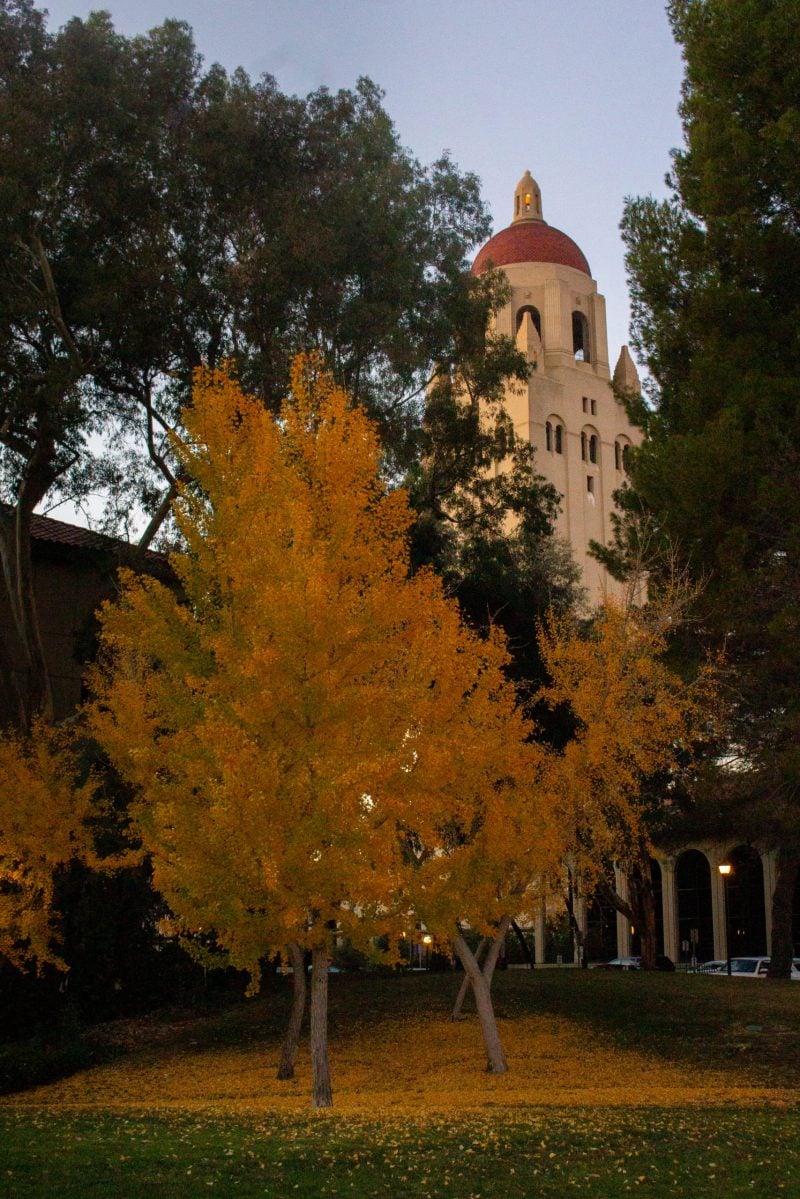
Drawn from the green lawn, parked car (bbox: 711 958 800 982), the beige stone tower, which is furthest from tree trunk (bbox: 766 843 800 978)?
the beige stone tower

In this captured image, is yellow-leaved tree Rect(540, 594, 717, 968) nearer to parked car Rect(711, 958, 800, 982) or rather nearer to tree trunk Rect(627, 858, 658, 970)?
tree trunk Rect(627, 858, 658, 970)

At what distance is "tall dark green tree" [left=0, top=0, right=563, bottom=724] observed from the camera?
23828 millimetres

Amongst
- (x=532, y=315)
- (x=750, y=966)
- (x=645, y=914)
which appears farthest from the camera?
(x=532, y=315)

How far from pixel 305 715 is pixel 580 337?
73847 mm

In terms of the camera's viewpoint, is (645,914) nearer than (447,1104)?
No

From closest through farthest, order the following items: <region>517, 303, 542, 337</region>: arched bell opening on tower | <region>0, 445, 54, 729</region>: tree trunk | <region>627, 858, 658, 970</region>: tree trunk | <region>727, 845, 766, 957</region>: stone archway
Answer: <region>0, 445, 54, 729</region>: tree trunk
<region>627, 858, 658, 970</region>: tree trunk
<region>727, 845, 766, 957</region>: stone archway
<region>517, 303, 542, 337</region>: arched bell opening on tower

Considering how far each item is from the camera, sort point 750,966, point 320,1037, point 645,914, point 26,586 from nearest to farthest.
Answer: point 320,1037 < point 26,586 < point 645,914 < point 750,966

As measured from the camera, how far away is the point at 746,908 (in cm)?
5112

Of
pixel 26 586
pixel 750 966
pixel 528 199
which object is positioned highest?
pixel 528 199

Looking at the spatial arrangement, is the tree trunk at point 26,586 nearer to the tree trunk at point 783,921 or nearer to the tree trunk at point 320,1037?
the tree trunk at point 320,1037

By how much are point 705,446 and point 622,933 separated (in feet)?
141

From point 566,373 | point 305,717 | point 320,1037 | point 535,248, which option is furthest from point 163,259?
point 535,248

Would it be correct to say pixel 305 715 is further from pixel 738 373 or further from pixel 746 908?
pixel 746 908

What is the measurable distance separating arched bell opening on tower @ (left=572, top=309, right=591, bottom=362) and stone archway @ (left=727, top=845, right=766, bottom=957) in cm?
4145
